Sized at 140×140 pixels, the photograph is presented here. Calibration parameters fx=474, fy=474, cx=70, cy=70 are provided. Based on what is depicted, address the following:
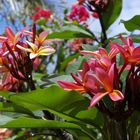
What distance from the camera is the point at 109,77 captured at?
980 mm

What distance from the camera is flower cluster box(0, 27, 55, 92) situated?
4.20ft

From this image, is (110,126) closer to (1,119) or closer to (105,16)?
(1,119)

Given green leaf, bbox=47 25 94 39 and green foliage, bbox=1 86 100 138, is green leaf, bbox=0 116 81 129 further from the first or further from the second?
green leaf, bbox=47 25 94 39

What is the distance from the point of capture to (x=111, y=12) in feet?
6.93

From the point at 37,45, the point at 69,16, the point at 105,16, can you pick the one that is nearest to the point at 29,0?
the point at 69,16

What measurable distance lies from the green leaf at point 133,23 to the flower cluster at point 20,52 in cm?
26

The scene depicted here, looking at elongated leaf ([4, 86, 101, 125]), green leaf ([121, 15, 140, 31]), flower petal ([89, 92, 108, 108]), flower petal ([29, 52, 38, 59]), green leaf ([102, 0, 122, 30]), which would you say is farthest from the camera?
green leaf ([102, 0, 122, 30])

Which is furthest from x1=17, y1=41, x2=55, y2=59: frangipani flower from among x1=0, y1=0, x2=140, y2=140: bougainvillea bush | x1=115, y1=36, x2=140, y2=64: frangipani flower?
x1=115, y1=36, x2=140, y2=64: frangipani flower

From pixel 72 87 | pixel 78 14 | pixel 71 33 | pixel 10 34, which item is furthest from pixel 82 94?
pixel 78 14

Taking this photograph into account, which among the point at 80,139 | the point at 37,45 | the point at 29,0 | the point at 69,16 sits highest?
the point at 37,45

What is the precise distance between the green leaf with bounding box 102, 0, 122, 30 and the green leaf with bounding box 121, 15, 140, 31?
0.63 m

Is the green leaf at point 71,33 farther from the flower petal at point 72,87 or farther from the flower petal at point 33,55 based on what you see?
the flower petal at point 72,87

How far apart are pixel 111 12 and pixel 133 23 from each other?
671 millimetres

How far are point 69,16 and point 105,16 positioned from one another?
193 centimetres
